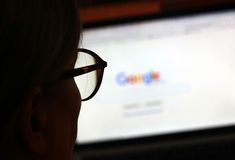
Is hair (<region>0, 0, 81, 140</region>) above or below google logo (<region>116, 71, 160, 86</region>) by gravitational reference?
above

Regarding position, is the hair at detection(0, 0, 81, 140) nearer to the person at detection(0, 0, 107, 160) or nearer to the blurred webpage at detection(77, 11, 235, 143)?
the person at detection(0, 0, 107, 160)

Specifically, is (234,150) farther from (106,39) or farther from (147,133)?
(106,39)

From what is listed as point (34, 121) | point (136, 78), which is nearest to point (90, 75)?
point (34, 121)

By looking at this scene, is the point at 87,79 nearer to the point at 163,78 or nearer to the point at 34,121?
the point at 34,121

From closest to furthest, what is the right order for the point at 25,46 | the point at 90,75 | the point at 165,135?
the point at 25,46, the point at 90,75, the point at 165,135

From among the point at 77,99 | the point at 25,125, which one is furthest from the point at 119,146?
the point at 25,125

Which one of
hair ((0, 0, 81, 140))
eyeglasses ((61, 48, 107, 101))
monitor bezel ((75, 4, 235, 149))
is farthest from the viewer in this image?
monitor bezel ((75, 4, 235, 149))

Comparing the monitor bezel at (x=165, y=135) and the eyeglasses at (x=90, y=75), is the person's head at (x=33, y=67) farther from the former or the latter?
the monitor bezel at (x=165, y=135)

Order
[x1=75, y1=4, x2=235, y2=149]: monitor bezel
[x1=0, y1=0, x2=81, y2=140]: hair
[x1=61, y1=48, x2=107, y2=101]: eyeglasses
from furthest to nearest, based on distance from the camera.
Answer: [x1=75, y1=4, x2=235, y2=149]: monitor bezel → [x1=61, y1=48, x2=107, y2=101]: eyeglasses → [x1=0, y1=0, x2=81, y2=140]: hair

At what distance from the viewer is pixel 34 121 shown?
0.53 meters

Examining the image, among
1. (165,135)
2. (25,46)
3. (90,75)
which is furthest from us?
(165,135)

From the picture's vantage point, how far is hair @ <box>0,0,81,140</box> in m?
0.48

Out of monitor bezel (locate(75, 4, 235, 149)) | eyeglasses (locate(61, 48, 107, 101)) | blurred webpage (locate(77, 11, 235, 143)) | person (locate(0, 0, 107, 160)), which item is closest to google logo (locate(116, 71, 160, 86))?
blurred webpage (locate(77, 11, 235, 143))

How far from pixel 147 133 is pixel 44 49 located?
2.09ft
